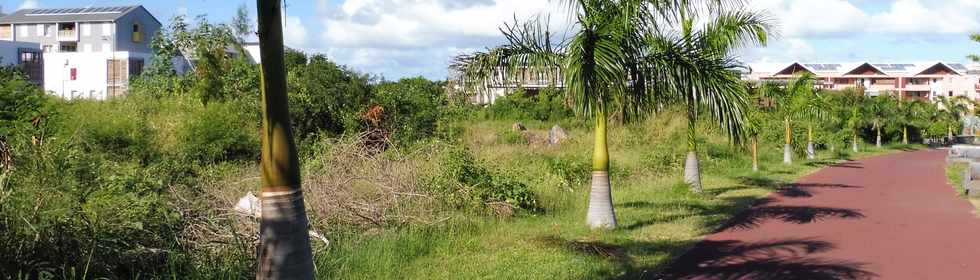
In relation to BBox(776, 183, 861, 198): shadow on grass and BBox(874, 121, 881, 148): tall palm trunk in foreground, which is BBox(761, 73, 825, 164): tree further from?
BBox(874, 121, 881, 148): tall palm trunk in foreground

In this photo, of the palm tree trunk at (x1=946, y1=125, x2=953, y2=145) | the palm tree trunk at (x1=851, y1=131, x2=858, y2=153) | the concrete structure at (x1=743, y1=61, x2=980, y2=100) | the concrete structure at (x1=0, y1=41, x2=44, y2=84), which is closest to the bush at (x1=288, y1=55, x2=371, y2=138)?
Result: the palm tree trunk at (x1=851, y1=131, x2=858, y2=153)

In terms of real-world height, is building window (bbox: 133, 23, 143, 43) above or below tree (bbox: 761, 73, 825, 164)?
above

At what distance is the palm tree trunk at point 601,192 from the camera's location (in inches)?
479

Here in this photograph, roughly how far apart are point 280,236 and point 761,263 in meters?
6.45

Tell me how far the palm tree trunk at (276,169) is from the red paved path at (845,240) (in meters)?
4.94

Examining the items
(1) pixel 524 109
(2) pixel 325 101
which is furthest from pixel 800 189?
(1) pixel 524 109

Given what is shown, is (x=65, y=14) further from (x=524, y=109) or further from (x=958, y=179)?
(x=958, y=179)

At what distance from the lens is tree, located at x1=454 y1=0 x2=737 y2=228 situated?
11.7 meters

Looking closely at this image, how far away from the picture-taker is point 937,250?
1128cm

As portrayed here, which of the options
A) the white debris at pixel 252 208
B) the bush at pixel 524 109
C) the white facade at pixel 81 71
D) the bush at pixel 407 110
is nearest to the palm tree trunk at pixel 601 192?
the white debris at pixel 252 208

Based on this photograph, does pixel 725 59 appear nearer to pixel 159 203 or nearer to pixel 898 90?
pixel 159 203

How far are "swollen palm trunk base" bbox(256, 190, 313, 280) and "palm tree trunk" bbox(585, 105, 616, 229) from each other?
7353 millimetres

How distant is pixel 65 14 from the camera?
6475cm

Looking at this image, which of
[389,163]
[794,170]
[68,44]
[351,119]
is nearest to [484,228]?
[389,163]
